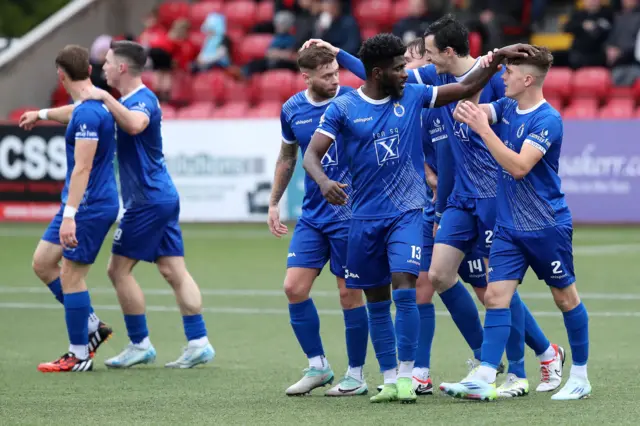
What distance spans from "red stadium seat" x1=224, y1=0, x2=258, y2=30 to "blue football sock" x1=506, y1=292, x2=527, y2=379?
1702cm

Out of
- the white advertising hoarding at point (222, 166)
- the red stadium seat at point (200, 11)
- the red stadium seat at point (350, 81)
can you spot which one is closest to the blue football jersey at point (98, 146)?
the white advertising hoarding at point (222, 166)

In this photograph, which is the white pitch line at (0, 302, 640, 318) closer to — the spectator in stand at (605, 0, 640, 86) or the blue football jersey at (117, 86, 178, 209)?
the blue football jersey at (117, 86, 178, 209)

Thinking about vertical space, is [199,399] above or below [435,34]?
Result: below

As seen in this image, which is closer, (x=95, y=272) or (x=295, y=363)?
(x=295, y=363)

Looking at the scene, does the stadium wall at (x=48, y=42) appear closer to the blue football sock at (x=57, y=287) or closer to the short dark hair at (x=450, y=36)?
the blue football sock at (x=57, y=287)

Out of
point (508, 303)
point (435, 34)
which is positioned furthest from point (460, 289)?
point (435, 34)

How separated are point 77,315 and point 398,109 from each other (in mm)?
3011

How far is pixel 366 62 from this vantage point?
23.1ft

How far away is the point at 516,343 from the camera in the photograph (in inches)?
295

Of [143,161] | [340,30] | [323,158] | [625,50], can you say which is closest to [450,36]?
[323,158]

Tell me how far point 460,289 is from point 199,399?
1754mm

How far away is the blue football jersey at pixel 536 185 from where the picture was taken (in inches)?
275

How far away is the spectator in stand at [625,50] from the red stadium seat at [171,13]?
849 centimetres

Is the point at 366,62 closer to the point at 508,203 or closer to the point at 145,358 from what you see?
the point at 508,203
